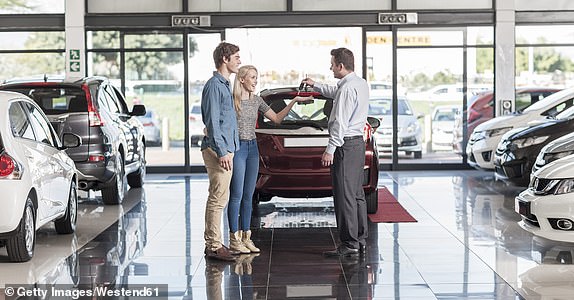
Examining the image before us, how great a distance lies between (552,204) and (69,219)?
16.4 feet

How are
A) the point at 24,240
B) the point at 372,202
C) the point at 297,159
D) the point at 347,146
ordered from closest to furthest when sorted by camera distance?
the point at 24,240 < the point at 347,146 < the point at 297,159 < the point at 372,202

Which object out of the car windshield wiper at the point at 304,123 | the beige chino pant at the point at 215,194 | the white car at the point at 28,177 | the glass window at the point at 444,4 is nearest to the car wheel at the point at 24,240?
the white car at the point at 28,177

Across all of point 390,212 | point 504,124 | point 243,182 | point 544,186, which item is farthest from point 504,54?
point 243,182

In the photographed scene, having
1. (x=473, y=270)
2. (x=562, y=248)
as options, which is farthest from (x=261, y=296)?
(x=562, y=248)

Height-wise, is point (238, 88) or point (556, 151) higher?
point (238, 88)

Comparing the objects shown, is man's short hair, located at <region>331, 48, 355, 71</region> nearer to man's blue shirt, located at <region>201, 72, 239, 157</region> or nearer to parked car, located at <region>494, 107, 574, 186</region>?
man's blue shirt, located at <region>201, 72, 239, 157</region>

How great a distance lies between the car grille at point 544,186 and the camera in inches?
364

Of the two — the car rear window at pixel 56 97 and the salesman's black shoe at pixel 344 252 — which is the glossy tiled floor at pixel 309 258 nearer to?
the salesman's black shoe at pixel 344 252

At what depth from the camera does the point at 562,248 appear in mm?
9766

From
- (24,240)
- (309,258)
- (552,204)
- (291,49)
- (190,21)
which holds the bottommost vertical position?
(309,258)

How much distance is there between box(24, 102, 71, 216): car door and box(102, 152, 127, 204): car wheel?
2.80 m

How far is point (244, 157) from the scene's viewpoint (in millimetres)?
9375

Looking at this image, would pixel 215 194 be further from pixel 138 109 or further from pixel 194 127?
pixel 194 127

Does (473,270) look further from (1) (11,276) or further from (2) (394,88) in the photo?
(2) (394,88)
